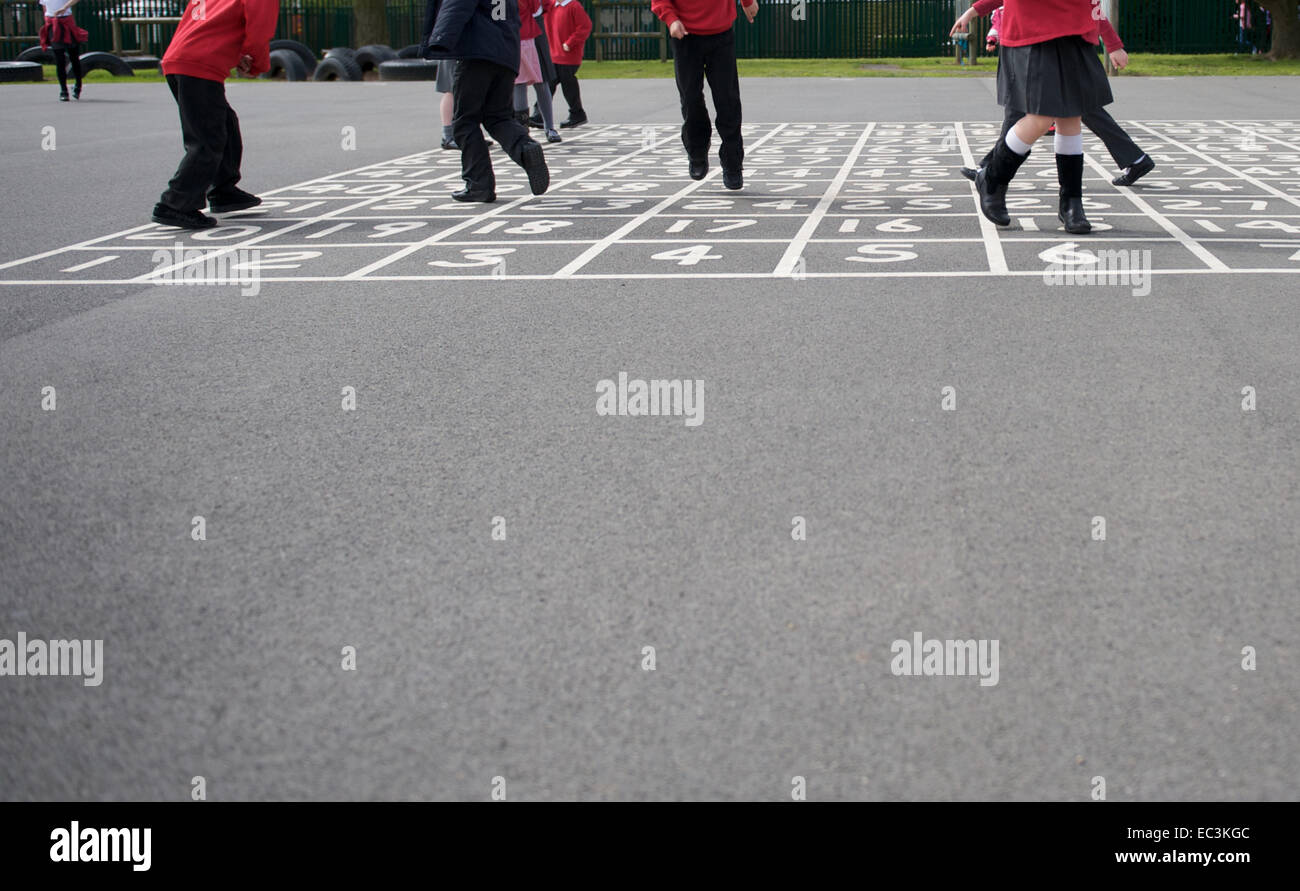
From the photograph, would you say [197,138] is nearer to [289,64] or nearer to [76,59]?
[76,59]

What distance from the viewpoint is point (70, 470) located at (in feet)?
16.6

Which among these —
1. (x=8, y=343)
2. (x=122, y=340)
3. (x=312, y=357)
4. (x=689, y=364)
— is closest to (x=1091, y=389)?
(x=689, y=364)

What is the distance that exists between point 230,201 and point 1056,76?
6006mm

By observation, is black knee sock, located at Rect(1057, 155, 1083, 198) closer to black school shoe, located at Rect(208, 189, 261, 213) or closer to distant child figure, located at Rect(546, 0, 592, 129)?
black school shoe, located at Rect(208, 189, 261, 213)

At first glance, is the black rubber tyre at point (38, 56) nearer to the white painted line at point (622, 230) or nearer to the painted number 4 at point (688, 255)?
the white painted line at point (622, 230)

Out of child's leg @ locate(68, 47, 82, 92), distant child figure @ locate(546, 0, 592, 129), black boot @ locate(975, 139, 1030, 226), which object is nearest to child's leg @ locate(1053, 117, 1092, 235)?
black boot @ locate(975, 139, 1030, 226)

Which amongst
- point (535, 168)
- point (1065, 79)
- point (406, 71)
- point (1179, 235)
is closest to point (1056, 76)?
point (1065, 79)

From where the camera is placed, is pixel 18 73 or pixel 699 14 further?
pixel 18 73

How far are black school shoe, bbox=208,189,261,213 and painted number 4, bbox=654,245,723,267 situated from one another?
378 centimetres

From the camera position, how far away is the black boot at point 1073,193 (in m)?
9.66

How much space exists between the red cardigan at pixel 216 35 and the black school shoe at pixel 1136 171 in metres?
6.27

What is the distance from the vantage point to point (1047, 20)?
915cm

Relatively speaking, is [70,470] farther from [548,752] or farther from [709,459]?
[548,752]

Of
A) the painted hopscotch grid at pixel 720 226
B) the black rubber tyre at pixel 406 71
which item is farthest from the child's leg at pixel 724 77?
the black rubber tyre at pixel 406 71
